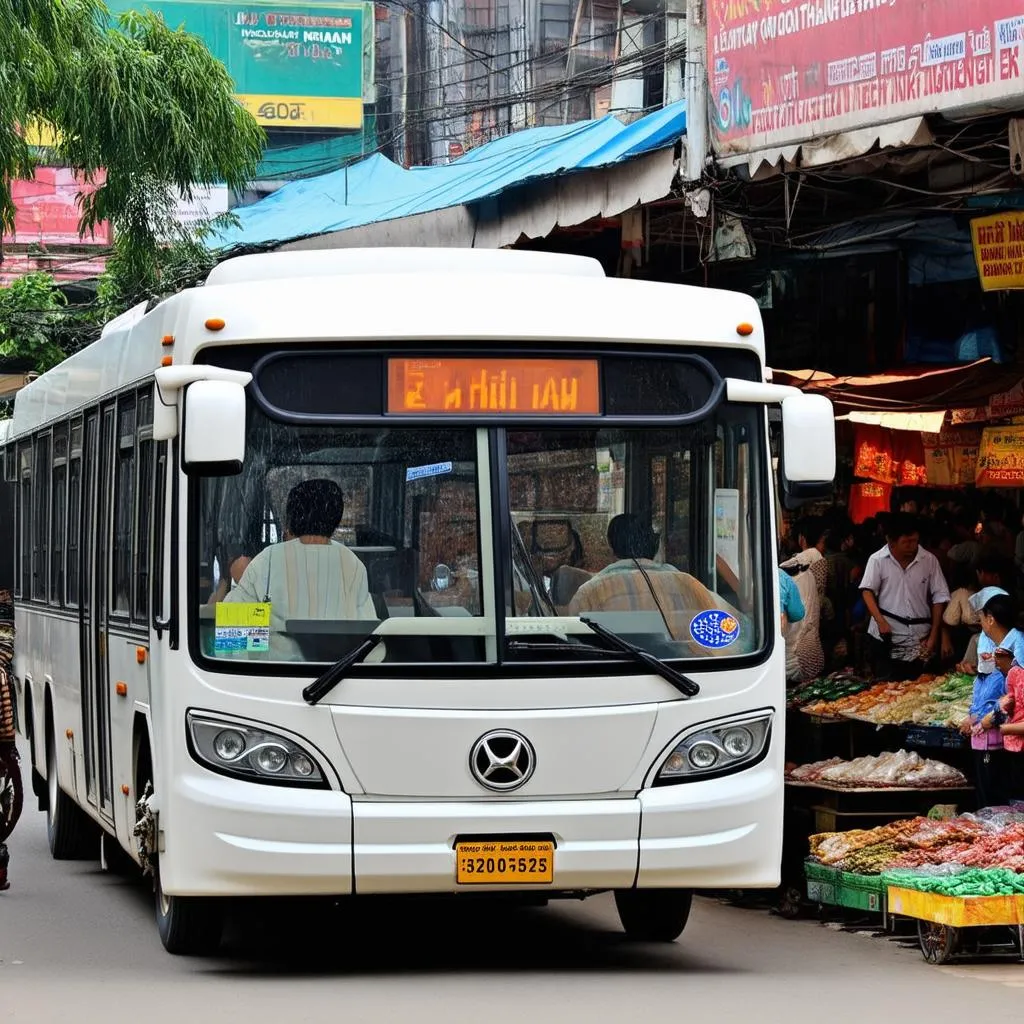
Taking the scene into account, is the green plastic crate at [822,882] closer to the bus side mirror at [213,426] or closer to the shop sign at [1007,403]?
the shop sign at [1007,403]

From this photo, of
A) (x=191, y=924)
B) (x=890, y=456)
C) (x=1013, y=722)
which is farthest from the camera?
(x=890, y=456)

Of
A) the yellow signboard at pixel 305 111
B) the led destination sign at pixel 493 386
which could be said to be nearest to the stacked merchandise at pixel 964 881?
the led destination sign at pixel 493 386

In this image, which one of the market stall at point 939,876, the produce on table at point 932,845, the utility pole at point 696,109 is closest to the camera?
the market stall at point 939,876

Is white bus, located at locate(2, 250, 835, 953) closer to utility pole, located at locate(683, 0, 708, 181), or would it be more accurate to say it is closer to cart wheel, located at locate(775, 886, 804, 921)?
cart wheel, located at locate(775, 886, 804, 921)

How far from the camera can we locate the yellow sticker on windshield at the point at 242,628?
304 inches

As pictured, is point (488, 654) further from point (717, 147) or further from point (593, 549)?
point (717, 147)

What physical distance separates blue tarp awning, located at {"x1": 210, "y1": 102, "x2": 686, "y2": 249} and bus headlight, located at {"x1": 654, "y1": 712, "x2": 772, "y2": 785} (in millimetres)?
6291

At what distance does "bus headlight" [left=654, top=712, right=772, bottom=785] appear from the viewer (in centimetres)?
786

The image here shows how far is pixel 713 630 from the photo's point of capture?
26.2ft

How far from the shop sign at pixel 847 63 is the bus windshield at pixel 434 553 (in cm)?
383

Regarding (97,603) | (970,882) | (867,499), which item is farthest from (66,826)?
(867,499)

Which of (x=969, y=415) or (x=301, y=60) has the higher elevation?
(x=301, y=60)

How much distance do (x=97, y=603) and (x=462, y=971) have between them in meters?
3.01

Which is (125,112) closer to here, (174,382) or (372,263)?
(372,263)
